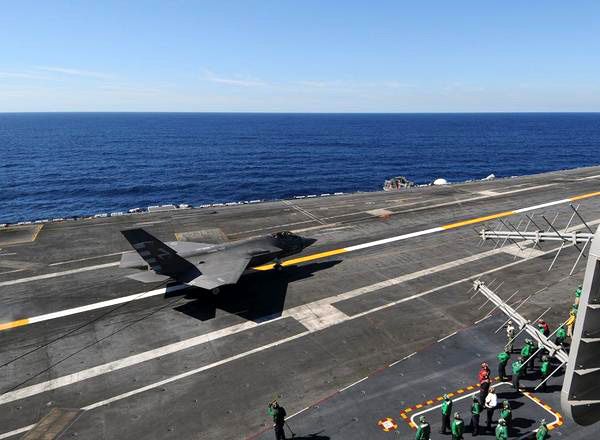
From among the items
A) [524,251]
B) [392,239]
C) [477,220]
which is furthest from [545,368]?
[477,220]

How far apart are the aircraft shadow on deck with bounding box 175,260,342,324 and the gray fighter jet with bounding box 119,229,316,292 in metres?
1.23

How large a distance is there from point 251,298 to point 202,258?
475 cm

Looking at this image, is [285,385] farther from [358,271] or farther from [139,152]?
[139,152]

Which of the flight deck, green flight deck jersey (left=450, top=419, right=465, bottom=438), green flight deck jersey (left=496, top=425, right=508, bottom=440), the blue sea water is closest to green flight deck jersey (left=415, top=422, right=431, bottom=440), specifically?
green flight deck jersey (left=450, top=419, right=465, bottom=438)

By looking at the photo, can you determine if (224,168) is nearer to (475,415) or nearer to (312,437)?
(312,437)

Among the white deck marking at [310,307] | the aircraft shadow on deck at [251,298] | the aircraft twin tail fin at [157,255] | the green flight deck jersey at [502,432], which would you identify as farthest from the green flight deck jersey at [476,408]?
the aircraft twin tail fin at [157,255]

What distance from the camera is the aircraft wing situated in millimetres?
25422

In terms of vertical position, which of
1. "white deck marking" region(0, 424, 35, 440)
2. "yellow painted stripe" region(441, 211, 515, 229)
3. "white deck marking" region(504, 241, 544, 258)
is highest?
"yellow painted stripe" region(441, 211, 515, 229)

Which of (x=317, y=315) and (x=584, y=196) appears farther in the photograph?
(x=584, y=196)

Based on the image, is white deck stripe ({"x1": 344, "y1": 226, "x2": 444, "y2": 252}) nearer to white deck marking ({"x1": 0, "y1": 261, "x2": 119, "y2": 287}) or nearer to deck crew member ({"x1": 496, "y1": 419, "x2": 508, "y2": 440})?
white deck marking ({"x1": 0, "y1": 261, "x2": 119, "y2": 287})

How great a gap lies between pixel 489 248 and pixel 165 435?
1317 inches

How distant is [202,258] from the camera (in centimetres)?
2895

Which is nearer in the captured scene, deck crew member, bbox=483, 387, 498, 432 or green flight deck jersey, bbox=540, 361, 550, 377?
deck crew member, bbox=483, 387, 498, 432

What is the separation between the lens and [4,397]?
18.2 metres
